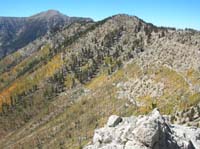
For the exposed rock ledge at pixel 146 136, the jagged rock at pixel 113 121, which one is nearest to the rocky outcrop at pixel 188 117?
the jagged rock at pixel 113 121

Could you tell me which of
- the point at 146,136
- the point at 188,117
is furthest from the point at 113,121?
the point at 188,117

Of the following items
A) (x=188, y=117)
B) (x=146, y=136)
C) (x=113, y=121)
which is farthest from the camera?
(x=188, y=117)

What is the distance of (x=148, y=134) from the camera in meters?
64.8

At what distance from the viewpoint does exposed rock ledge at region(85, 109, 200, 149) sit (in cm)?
6488

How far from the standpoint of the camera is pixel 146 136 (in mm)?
64625

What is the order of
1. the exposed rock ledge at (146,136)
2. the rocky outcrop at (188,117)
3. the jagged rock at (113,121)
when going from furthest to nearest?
the rocky outcrop at (188,117)
the jagged rock at (113,121)
the exposed rock ledge at (146,136)

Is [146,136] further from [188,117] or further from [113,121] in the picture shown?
[188,117]

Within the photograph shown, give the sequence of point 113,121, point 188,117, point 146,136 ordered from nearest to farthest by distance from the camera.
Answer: point 146,136
point 113,121
point 188,117

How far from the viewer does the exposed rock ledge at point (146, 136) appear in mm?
64875

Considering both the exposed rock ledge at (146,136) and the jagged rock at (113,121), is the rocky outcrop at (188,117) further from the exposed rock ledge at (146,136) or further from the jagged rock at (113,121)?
the exposed rock ledge at (146,136)

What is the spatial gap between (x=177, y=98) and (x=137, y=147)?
138479 mm

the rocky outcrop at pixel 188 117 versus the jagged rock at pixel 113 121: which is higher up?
the jagged rock at pixel 113 121

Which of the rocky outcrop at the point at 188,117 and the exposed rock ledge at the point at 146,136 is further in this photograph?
the rocky outcrop at the point at 188,117

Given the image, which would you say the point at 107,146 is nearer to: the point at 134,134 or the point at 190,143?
the point at 134,134
